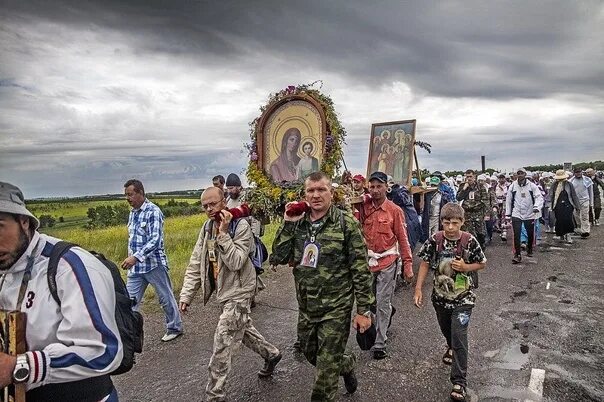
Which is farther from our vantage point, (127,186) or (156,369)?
(127,186)

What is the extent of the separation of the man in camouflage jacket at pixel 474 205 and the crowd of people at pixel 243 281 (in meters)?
2.80

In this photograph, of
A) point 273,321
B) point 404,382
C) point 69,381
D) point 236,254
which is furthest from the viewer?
point 273,321

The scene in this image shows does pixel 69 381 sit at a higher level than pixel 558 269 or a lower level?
higher

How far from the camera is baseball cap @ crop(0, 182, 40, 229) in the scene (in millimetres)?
1817

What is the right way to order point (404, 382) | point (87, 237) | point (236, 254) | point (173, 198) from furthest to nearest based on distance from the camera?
point (173, 198)
point (87, 237)
point (404, 382)
point (236, 254)

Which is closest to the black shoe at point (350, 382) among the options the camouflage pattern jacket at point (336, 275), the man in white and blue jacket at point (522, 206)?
the camouflage pattern jacket at point (336, 275)

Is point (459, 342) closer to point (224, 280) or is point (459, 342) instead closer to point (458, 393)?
point (458, 393)

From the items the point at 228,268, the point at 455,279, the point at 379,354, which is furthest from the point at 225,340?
the point at 455,279

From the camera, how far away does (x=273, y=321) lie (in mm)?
5965

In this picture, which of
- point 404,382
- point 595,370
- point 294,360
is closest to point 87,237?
point 294,360

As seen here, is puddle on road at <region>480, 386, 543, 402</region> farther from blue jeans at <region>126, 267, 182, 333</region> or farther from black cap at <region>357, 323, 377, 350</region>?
blue jeans at <region>126, 267, 182, 333</region>

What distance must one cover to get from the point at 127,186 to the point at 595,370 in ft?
17.9

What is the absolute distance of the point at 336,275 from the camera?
3418mm

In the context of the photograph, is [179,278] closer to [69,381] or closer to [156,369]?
[156,369]
